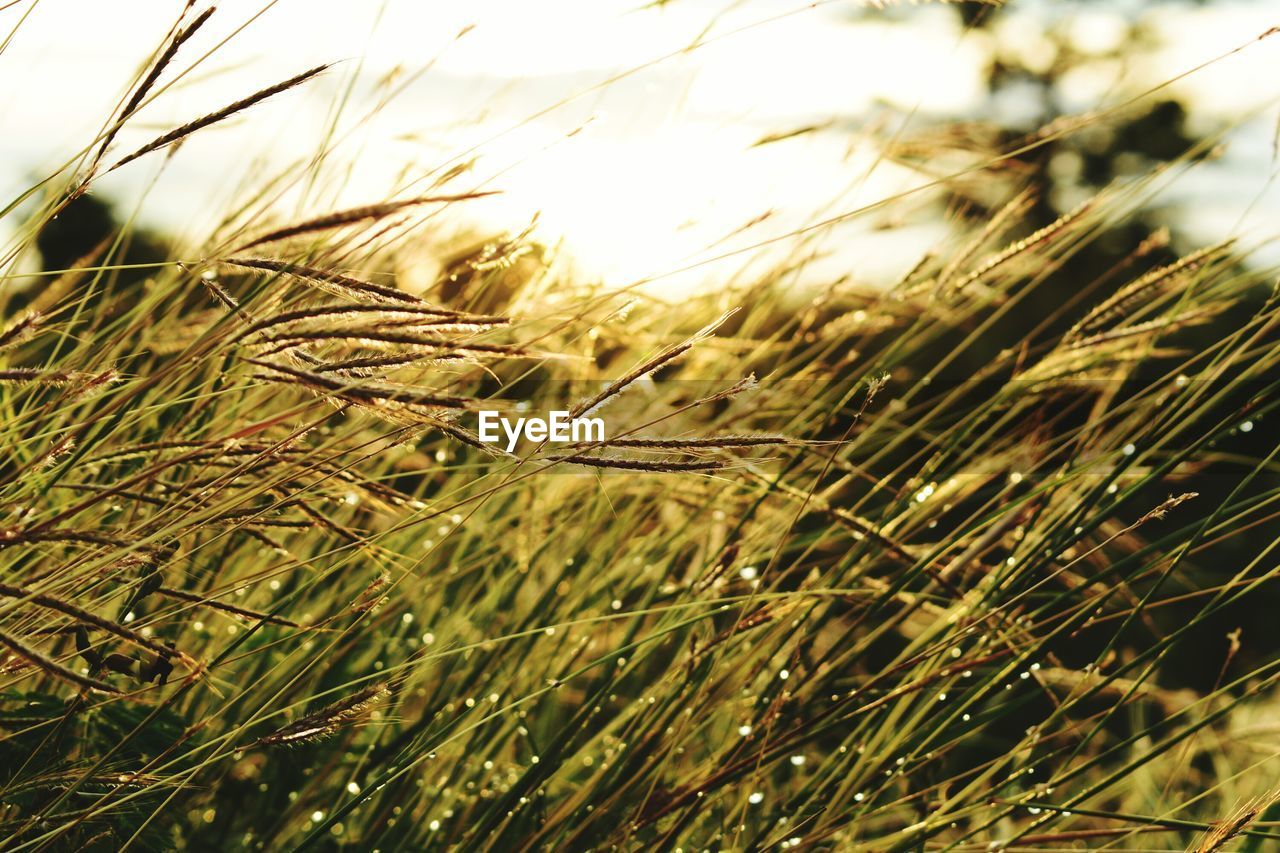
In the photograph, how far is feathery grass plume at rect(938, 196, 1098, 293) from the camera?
138 cm

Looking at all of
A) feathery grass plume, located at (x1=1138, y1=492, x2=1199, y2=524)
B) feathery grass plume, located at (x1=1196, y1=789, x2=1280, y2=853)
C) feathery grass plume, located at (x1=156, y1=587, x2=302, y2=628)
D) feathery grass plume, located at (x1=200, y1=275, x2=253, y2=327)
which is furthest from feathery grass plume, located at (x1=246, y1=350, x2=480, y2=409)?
feathery grass plume, located at (x1=1196, y1=789, x2=1280, y2=853)

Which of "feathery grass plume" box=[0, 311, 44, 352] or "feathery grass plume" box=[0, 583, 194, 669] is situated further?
"feathery grass plume" box=[0, 311, 44, 352]

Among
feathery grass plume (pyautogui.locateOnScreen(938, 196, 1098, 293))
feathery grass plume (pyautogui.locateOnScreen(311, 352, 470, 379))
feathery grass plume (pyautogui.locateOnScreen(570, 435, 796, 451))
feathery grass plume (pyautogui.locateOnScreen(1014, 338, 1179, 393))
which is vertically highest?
feathery grass plume (pyautogui.locateOnScreen(311, 352, 470, 379))

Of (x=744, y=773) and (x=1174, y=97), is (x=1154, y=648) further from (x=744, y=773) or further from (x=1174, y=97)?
(x=1174, y=97)

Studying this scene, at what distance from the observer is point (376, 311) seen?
738mm

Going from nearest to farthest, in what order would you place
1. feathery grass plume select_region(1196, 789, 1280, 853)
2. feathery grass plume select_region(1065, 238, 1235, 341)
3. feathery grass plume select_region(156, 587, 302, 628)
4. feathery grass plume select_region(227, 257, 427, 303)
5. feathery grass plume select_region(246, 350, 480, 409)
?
feathery grass plume select_region(246, 350, 480, 409) → feathery grass plume select_region(227, 257, 427, 303) → feathery grass plume select_region(156, 587, 302, 628) → feathery grass plume select_region(1196, 789, 1280, 853) → feathery grass plume select_region(1065, 238, 1235, 341)

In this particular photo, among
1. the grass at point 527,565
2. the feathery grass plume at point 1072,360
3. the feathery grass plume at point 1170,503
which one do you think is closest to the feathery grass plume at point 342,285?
→ the grass at point 527,565

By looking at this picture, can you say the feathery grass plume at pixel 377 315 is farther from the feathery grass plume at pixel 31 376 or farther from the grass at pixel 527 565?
the feathery grass plume at pixel 31 376

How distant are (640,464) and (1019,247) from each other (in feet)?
2.72

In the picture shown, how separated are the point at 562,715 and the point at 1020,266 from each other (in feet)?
4.25

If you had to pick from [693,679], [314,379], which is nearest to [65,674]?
→ [314,379]

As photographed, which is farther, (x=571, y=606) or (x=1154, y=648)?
(x=571, y=606)

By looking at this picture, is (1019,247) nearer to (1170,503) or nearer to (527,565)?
(1170,503)

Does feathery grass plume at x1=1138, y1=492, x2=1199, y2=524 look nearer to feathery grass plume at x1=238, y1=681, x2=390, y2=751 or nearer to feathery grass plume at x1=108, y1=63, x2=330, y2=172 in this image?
feathery grass plume at x1=238, y1=681, x2=390, y2=751
